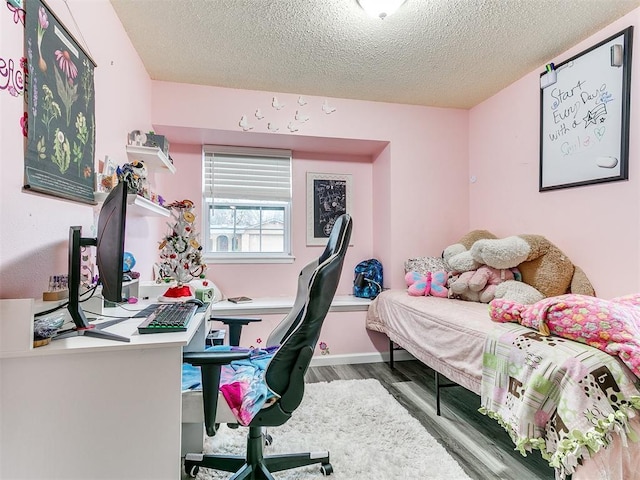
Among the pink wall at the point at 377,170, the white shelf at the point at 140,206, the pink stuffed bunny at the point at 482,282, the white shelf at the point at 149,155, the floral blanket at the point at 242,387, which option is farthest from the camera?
the pink stuffed bunny at the point at 482,282

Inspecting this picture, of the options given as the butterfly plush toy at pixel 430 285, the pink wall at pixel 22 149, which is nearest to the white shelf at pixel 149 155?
the pink wall at pixel 22 149

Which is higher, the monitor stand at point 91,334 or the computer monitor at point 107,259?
the computer monitor at point 107,259

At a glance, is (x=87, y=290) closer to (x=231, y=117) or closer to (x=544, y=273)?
(x=231, y=117)

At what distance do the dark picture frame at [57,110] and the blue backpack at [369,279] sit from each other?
234cm

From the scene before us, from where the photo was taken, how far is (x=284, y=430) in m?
1.90

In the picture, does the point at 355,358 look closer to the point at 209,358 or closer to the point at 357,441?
the point at 357,441

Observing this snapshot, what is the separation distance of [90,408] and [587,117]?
3018 mm

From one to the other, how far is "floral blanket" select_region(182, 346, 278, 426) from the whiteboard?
233 centimetres

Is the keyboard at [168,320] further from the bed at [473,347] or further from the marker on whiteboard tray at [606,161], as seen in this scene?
→ the marker on whiteboard tray at [606,161]

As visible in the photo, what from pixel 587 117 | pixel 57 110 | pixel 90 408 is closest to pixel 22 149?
pixel 57 110

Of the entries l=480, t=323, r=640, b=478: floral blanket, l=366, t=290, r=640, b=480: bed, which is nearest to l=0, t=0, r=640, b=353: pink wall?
l=366, t=290, r=640, b=480: bed

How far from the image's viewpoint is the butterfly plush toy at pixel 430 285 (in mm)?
2734

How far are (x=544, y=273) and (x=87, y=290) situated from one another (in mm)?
2717

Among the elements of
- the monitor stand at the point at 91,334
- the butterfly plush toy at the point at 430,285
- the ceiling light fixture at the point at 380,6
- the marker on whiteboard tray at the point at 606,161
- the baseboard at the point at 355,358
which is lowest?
the baseboard at the point at 355,358
